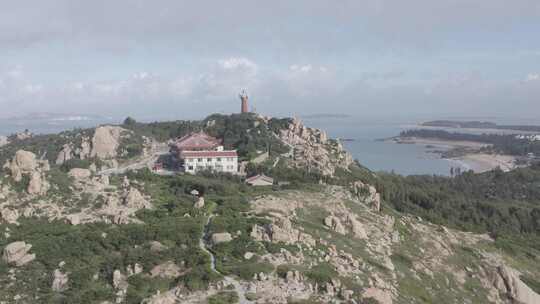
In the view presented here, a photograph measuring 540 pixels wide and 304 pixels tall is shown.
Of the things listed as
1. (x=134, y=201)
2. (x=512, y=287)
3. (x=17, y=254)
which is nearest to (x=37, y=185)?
(x=134, y=201)

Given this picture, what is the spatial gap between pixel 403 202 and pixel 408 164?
282ft

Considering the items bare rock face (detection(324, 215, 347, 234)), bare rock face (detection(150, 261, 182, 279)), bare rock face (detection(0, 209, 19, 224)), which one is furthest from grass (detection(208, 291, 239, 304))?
bare rock face (detection(324, 215, 347, 234))

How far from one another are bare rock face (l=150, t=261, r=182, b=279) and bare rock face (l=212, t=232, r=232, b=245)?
10.1 feet

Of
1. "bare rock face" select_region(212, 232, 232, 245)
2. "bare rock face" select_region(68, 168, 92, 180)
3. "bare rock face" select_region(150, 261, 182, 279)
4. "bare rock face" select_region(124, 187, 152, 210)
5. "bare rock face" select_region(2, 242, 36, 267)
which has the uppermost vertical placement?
"bare rock face" select_region(68, 168, 92, 180)

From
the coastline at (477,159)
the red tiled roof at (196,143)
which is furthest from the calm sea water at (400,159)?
the red tiled roof at (196,143)

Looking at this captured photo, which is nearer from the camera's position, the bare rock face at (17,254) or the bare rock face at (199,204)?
the bare rock face at (17,254)

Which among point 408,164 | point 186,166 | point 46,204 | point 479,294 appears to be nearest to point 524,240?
point 479,294

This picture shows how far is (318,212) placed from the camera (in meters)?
36.1

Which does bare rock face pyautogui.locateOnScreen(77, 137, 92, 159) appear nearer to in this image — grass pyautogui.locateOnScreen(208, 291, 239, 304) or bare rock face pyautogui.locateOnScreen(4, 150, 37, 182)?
bare rock face pyautogui.locateOnScreen(4, 150, 37, 182)

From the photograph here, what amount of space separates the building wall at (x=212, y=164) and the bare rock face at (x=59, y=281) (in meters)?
29.3

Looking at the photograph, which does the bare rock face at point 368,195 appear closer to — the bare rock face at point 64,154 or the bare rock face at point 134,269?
the bare rock face at point 134,269

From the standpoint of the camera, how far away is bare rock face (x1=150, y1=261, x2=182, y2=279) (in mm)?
21359

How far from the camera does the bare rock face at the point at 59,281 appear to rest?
20891 mm

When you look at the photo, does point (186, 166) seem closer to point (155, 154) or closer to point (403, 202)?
point (155, 154)
